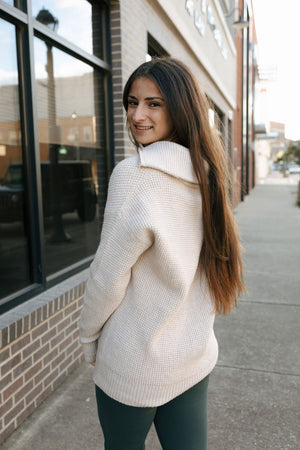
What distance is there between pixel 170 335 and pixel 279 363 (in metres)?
2.66

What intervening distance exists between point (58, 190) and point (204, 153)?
2534 mm

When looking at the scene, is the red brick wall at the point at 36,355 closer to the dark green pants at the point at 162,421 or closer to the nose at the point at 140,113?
the dark green pants at the point at 162,421

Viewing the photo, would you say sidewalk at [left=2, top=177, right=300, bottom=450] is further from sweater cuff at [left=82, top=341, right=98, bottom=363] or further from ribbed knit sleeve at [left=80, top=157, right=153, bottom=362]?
ribbed knit sleeve at [left=80, top=157, right=153, bottom=362]

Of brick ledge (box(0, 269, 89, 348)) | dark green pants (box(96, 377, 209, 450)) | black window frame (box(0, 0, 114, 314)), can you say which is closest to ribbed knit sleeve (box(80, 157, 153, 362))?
dark green pants (box(96, 377, 209, 450))

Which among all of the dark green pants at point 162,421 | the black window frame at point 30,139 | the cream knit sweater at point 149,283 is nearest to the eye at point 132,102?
the cream knit sweater at point 149,283

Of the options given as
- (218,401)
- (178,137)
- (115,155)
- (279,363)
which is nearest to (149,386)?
(178,137)

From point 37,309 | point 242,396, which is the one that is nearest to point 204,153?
point 37,309

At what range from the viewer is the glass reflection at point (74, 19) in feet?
11.2

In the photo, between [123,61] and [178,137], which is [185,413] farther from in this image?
[123,61]

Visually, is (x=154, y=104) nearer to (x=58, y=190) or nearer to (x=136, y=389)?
(x=136, y=389)

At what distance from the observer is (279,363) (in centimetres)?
365

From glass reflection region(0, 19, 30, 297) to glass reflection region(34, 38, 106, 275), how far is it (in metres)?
0.31

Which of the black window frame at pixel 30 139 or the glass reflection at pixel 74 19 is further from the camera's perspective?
the glass reflection at pixel 74 19

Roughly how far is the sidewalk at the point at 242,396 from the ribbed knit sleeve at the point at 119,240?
1708mm
